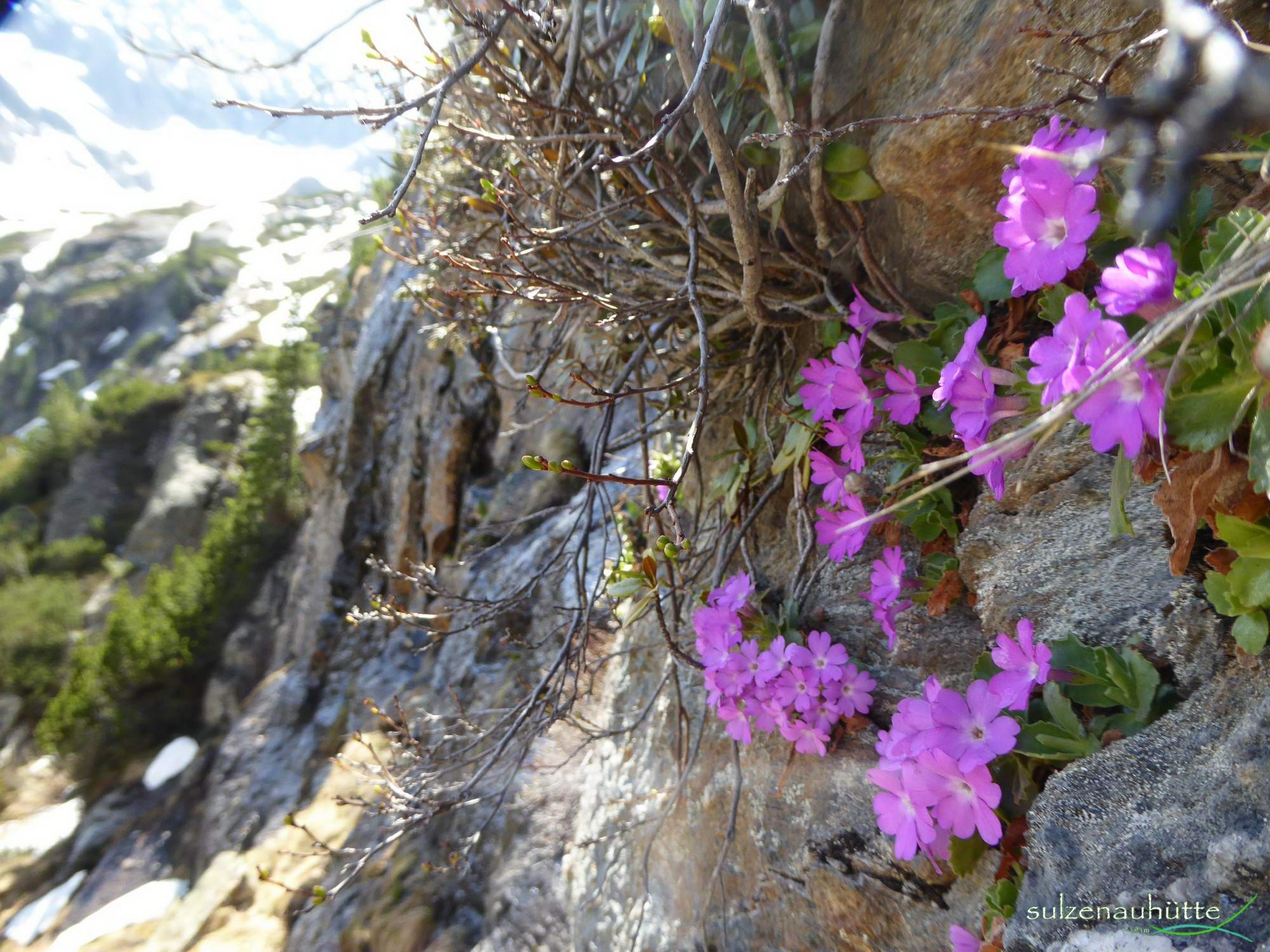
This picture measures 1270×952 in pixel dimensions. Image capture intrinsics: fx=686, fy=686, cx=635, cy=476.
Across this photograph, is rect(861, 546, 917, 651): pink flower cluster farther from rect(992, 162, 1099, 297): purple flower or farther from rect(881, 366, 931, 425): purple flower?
rect(992, 162, 1099, 297): purple flower

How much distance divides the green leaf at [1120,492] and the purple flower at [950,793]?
35 cm

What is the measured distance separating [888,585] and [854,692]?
0.67 feet

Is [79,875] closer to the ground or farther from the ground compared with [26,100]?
closer to the ground

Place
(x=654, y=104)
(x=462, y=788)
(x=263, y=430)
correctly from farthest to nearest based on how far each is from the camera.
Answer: (x=263, y=430)
(x=654, y=104)
(x=462, y=788)

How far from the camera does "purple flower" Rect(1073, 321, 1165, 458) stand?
0.63m

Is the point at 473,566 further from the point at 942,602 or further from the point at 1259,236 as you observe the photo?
the point at 1259,236

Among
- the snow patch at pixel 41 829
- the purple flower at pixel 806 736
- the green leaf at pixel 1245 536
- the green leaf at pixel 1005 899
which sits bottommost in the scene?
the snow patch at pixel 41 829

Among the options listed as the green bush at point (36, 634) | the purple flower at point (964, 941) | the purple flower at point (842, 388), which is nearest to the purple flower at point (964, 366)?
the purple flower at point (842, 388)

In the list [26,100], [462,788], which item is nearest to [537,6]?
[462,788]

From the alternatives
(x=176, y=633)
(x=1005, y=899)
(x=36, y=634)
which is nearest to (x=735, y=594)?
(x=1005, y=899)

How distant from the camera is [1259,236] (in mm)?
540

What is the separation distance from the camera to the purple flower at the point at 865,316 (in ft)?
3.93

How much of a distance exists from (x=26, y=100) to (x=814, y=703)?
101m

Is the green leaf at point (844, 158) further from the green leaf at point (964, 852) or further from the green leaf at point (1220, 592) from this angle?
the green leaf at point (964, 852)
